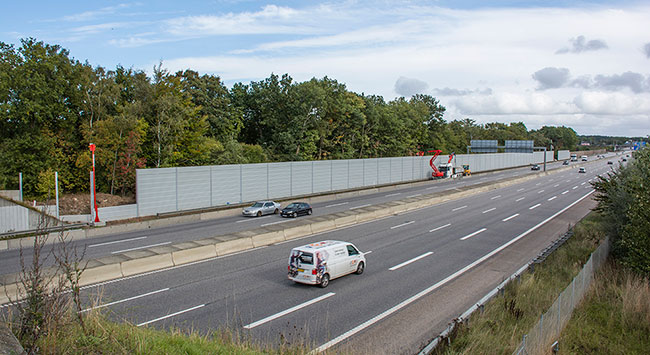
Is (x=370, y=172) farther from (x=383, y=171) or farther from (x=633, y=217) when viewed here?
(x=633, y=217)

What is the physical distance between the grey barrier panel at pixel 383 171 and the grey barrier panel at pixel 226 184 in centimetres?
2504

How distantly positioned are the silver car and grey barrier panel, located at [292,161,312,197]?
8794 mm

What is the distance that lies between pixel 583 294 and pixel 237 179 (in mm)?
29795

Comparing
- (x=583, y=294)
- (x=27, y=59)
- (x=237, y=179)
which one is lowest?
(x=583, y=294)

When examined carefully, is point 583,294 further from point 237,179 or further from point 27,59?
point 27,59

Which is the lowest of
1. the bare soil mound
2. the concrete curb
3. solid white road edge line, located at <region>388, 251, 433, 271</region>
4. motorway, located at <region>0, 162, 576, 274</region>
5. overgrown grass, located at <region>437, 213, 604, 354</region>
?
motorway, located at <region>0, 162, 576, 274</region>

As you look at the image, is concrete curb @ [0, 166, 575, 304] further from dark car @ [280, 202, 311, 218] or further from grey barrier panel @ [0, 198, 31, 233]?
grey barrier panel @ [0, 198, 31, 233]

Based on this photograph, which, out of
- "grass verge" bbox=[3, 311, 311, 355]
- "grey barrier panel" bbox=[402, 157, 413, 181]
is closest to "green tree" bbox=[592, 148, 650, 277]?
"grass verge" bbox=[3, 311, 311, 355]

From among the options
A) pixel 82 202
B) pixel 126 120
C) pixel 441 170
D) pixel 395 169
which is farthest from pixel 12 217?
pixel 441 170

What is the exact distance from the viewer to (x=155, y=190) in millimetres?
33625

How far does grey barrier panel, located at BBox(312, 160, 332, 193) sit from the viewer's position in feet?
158

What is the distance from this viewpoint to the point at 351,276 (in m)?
17.8

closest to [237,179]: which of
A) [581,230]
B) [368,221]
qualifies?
[368,221]

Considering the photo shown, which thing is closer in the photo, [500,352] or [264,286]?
[500,352]
